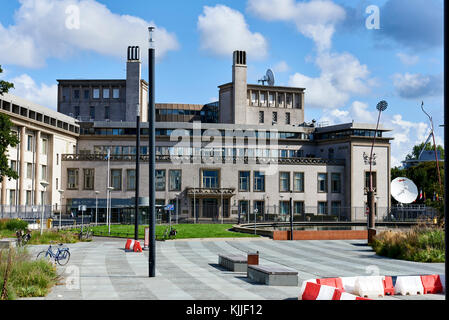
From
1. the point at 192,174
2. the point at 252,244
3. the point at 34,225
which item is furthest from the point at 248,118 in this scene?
the point at 252,244

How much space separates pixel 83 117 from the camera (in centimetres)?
10612

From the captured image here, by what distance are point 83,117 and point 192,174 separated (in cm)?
3492

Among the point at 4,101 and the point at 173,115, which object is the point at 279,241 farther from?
the point at 173,115

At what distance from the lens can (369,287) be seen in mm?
17047

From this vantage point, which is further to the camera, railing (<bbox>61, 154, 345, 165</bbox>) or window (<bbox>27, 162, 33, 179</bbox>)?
railing (<bbox>61, 154, 345, 165</bbox>)

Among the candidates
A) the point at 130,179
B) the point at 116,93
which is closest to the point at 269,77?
the point at 116,93

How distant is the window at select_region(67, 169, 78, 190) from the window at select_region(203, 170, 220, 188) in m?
18.9

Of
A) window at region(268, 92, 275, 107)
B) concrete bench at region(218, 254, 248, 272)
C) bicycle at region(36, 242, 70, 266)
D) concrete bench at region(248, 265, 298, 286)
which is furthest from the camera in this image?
window at region(268, 92, 275, 107)

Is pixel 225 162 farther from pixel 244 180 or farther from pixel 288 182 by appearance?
pixel 288 182

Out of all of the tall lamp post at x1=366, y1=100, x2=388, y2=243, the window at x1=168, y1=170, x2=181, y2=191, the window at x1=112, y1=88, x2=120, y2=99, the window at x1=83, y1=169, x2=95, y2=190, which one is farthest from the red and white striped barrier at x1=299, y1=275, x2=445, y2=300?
the window at x1=112, y1=88, x2=120, y2=99

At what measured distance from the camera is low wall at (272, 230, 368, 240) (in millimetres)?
45562

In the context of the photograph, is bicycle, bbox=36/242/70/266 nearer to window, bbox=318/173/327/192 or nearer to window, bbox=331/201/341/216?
window, bbox=331/201/341/216

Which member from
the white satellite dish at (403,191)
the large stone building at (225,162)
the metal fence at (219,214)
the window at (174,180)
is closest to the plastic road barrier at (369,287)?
the white satellite dish at (403,191)

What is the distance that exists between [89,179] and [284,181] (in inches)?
1162
